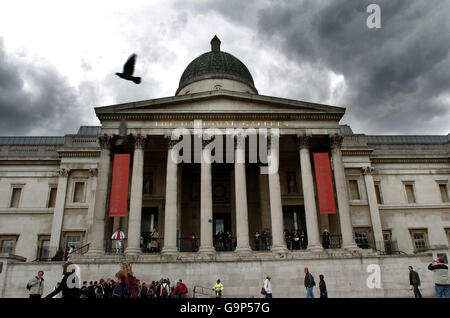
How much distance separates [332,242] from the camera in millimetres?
26203

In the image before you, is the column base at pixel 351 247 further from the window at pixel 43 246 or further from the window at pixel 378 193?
the window at pixel 43 246

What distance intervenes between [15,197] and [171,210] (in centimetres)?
1837

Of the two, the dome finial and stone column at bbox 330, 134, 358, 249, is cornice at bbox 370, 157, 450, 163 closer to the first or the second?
stone column at bbox 330, 134, 358, 249

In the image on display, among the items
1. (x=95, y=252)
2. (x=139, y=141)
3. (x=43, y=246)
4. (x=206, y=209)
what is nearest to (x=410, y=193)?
(x=206, y=209)

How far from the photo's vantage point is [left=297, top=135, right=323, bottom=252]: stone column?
75.0ft

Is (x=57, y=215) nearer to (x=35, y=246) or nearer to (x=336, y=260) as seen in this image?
(x=35, y=246)

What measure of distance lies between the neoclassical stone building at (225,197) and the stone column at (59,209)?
9 centimetres

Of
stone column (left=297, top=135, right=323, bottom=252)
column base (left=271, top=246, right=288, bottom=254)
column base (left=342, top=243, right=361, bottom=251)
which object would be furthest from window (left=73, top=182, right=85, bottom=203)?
column base (left=342, top=243, right=361, bottom=251)

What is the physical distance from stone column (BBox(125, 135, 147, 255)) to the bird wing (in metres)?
11.2

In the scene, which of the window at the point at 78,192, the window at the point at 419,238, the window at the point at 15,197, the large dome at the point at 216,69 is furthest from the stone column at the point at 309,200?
the window at the point at 15,197

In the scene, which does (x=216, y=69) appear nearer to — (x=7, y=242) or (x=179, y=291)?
(x=179, y=291)

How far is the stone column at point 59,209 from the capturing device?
1186 inches

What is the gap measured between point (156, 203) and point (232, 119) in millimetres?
9641

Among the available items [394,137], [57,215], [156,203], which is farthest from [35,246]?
[394,137]
